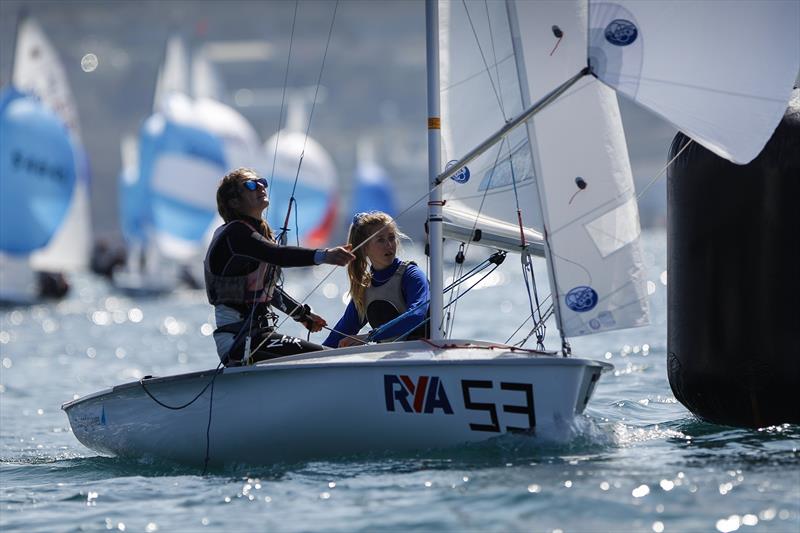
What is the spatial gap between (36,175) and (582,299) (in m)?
11.8

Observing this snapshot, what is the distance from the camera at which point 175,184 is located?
17.5m

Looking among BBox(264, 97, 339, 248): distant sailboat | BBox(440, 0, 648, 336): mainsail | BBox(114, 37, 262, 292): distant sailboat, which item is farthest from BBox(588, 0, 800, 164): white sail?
BBox(264, 97, 339, 248): distant sailboat

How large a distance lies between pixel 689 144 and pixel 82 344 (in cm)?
814

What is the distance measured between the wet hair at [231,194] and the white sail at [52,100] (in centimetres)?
1165

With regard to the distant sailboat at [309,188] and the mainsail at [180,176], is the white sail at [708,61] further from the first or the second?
the distant sailboat at [309,188]

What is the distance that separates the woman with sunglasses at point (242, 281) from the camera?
4.09m

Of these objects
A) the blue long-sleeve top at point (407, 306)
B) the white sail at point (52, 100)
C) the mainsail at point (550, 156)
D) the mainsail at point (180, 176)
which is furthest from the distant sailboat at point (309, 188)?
the mainsail at point (550, 156)

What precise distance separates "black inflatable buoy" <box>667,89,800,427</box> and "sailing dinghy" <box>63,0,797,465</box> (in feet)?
1.09

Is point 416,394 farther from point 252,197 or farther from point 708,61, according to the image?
point 708,61

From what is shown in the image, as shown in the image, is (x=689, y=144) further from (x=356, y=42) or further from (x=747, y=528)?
(x=356, y=42)

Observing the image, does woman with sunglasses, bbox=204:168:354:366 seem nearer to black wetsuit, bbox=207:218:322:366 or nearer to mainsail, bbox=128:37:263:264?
black wetsuit, bbox=207:218:322:366

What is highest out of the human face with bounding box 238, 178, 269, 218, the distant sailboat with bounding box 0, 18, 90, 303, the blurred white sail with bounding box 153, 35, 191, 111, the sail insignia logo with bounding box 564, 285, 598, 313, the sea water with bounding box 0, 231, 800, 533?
the blurred white sail with bounding box 153, 35, 191, 111

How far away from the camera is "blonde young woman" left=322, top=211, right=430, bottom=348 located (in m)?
4.31

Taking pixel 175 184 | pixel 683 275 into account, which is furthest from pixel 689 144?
pixel 175 184
